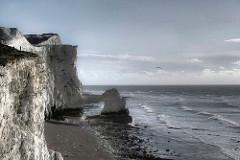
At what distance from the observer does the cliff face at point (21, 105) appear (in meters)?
12.9

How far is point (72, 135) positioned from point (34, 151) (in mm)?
25304

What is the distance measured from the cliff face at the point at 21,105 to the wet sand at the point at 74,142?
13929 millimetres

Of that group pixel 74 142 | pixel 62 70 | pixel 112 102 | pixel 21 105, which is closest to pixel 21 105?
pixel 21 105

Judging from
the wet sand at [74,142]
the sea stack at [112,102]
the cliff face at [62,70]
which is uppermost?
the cliff face at [62,70]

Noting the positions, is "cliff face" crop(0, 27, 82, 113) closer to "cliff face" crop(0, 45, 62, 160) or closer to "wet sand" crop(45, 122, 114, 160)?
"wet sand" crop(45, 122, 114, 160)

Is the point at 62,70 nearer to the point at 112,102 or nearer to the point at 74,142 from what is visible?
the point at 112,102

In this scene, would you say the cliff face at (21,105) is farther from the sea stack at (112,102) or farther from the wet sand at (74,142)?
the sea stack at (112,102)

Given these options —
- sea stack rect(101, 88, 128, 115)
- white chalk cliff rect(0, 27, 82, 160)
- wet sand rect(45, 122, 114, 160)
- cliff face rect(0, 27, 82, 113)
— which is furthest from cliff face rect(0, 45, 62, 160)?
sea stack rect(101, 88, 128, 115)

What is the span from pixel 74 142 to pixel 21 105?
73.6 feet

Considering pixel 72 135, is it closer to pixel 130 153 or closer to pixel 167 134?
pixel 130 153

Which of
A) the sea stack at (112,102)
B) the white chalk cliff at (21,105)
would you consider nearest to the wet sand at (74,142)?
the white chalk cliff at (21,105)

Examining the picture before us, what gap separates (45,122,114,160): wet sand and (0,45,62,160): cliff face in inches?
548

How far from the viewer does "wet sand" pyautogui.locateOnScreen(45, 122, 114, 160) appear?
31188mm

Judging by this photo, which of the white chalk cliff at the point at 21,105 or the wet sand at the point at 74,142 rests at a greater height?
the white chalk cliff at the point at 21,105
